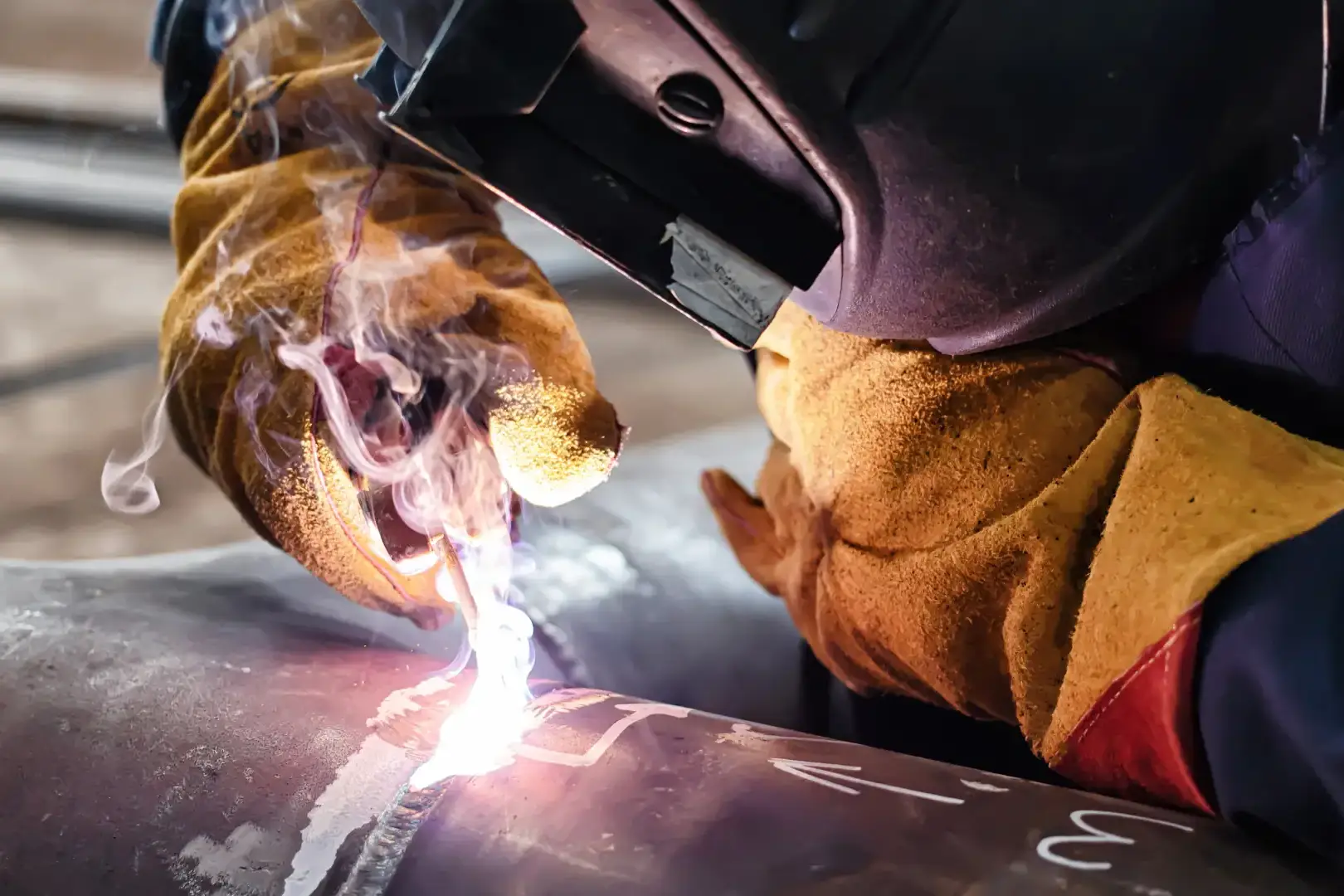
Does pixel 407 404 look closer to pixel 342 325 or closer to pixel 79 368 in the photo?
pixel 342 325

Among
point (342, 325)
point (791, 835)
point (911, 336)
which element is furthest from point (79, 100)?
point (791, 835)

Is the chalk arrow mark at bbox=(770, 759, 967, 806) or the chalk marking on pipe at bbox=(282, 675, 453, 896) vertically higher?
the chalk arrow mark at bbox=(770, 759, 967, 806)

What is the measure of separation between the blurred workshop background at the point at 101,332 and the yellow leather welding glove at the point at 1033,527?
782 millimetres

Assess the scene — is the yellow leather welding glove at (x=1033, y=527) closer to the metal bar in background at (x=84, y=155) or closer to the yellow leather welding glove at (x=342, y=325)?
Result: the yellow leather welding glove at (x=342, y=325)

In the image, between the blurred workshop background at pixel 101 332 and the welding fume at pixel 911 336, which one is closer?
the welding fume at pixel 911 336

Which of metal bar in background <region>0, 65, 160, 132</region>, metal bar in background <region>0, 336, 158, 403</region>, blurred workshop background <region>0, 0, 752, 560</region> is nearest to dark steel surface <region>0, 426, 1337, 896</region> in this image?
blurred workshop background <region>0, 0, 752, 560</region>

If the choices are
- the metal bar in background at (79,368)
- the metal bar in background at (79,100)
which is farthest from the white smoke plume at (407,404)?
the metal bar in background at (79,100)

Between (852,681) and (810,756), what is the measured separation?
0.20m

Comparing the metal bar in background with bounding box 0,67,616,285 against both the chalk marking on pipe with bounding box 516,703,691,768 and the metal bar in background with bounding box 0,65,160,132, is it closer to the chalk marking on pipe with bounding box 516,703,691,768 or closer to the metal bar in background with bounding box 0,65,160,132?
the metal bar in background with bounding box 0,65,160,132

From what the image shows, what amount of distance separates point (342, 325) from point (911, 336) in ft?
0.86

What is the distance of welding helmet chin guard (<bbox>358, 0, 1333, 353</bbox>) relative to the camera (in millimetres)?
354

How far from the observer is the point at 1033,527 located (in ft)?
1.46

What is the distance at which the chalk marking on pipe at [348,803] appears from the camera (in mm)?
344

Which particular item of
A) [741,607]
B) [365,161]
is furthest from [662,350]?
[365,161]
